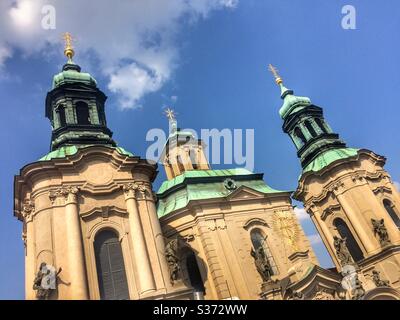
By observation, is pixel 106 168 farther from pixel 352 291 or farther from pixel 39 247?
pixel 352 291

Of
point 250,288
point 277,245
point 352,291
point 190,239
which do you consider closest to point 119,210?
point 190,239

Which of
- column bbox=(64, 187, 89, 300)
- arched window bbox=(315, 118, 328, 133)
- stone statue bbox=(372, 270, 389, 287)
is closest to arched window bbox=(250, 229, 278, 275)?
stone statue bbox=(372, 270, 389, 287)

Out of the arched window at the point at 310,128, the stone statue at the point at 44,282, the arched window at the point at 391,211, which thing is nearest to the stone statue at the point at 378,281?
the arched window at the point at 391,211

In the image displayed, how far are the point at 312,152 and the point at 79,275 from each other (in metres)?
21.8

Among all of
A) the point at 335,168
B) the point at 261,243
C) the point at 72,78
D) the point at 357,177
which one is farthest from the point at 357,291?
the point at 72,78

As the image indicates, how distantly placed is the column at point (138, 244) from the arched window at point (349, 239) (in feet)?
54.0

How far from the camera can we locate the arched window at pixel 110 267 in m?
18.1

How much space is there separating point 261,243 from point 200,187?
5587 millimetres

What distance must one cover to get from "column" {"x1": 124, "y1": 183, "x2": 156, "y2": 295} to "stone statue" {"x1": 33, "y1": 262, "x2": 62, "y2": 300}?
11.4 feet

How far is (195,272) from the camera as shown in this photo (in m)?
25.6

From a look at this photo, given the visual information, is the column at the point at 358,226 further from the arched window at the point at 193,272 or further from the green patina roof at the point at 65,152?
the green patina roof at the point at 65,152

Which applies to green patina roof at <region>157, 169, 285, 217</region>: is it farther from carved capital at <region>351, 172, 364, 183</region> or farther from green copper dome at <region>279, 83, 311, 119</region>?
green copper dome at <region>279, 83, 311, 119</region>
